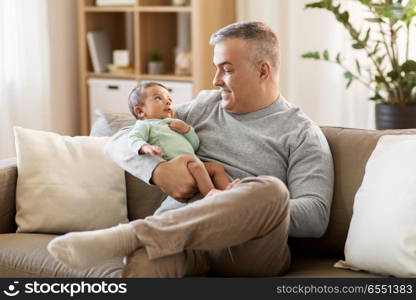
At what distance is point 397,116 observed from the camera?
3564 millimetres

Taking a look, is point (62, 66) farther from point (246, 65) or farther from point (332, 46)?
point (246, 65)

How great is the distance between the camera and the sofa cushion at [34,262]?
2150mm

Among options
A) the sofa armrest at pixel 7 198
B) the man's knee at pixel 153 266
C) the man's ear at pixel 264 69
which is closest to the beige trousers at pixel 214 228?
the man's knee at pixel 153 266

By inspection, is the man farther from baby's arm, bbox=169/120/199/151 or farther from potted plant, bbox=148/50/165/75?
potted plant, bbox=148/50/165/75

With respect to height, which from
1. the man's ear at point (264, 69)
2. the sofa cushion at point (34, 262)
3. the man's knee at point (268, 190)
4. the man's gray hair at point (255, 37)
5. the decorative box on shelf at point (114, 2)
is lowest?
the sofa cushion at point (34, 262)

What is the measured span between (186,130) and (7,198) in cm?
66

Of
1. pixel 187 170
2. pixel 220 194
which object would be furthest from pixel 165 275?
pixel 187 170

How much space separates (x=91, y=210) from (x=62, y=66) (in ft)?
7.38

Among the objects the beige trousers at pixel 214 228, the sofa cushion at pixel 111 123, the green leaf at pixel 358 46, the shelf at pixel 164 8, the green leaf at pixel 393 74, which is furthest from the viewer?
the shelf at pixel 164 8

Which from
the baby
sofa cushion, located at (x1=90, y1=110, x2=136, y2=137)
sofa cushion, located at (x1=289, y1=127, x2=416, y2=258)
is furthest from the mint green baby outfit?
sofa cushion, located at (x1=289, y1=127, x2=416, y2=258)

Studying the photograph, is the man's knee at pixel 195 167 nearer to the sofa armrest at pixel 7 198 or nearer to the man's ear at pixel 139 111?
the man's ear at pixel 139 111

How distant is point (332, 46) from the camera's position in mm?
4242

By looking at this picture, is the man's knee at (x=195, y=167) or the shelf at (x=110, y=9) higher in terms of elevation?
the shelf at (x=110, y=9)

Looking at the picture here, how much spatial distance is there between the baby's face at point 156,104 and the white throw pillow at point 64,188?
0.24 m
